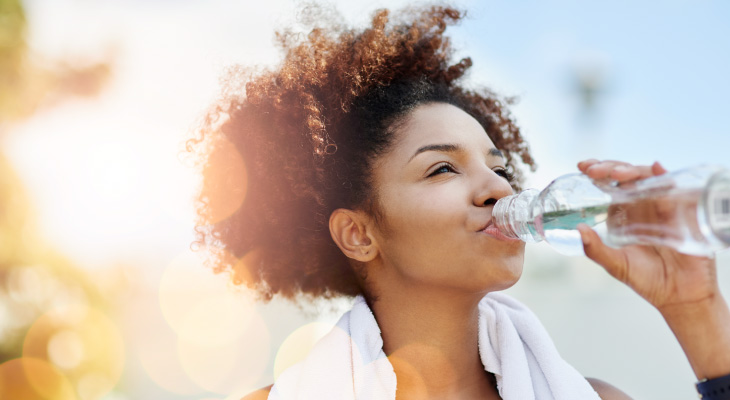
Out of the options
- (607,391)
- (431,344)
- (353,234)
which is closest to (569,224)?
(431,344)

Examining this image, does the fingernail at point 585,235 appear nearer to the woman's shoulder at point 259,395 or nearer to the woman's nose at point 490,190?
the woman's nose at point 490,190

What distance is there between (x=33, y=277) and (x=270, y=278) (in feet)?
13.5

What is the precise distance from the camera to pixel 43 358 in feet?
17.2

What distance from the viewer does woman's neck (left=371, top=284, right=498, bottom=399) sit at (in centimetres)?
202

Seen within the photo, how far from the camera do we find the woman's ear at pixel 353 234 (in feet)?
6.93

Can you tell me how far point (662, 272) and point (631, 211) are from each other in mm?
201

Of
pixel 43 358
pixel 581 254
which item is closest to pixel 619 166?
pixel 581 254

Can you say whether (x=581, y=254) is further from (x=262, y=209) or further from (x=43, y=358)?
(x=43, y=358)

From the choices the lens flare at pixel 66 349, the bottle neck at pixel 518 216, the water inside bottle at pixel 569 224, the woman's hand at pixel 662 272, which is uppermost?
the lens flare at pixel 66 349

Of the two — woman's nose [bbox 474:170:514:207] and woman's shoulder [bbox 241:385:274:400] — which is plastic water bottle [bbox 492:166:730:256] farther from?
woman's shoulder [bbox 241:385:274:400]

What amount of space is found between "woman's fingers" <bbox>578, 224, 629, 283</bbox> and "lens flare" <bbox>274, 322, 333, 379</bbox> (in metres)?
1.60

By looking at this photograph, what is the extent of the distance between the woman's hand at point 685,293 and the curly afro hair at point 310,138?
3.03ft

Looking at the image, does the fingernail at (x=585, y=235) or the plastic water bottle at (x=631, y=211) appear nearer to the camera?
the plastic water bottle at (x=631, y=211)

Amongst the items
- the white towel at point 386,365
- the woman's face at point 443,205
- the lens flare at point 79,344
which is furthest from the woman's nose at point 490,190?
the lens flare at point 79,344
